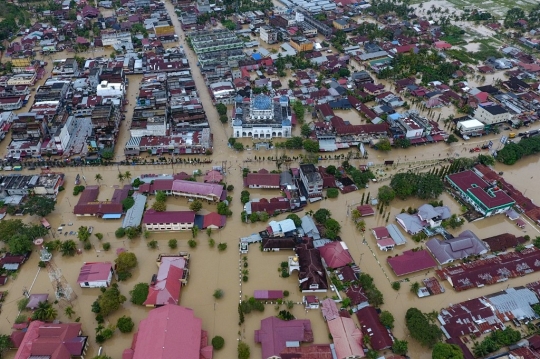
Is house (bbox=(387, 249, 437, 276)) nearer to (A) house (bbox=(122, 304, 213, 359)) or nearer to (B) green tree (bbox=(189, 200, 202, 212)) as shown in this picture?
(A) house (bbox=(122, 304, 213, 359))

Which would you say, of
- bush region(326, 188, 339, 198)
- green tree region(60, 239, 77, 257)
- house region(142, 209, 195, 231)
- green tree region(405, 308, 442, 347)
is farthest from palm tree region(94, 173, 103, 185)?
green tree region(405, 308, 442, 347)

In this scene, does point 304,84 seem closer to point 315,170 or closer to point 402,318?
point 315,170

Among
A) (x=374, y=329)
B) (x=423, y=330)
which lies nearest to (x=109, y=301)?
(x=374, y=329)

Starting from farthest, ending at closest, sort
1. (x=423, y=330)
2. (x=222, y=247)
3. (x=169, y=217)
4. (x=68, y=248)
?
(x=169, y=217) < (x=222, y=247) < (x=68, y=248) < (x=423, y=330)

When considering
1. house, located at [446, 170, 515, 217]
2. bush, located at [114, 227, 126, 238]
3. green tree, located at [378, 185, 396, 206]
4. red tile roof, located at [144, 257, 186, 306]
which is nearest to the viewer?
red tile roof, located at [144, 257, 186, 306]

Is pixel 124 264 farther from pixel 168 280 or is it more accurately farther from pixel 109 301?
pixel 168 280

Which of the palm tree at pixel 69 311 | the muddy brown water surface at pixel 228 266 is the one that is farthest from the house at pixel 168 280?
the palm tree at pixel 69 311

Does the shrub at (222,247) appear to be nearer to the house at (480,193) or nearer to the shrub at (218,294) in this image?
the shrub at (218,294)
